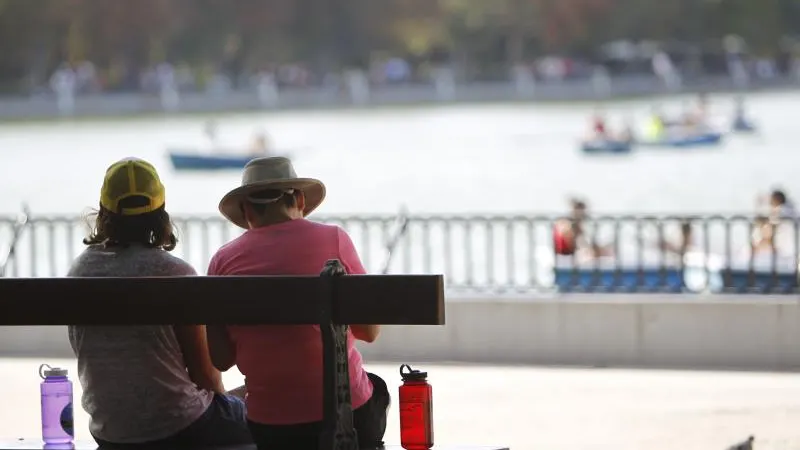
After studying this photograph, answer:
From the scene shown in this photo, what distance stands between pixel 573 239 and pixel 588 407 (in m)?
4.18

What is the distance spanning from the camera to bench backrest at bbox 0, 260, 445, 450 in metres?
4.88

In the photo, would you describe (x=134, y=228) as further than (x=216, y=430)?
No

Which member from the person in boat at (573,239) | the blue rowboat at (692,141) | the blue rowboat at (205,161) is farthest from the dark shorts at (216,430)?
the blue rowboat at (692,141)

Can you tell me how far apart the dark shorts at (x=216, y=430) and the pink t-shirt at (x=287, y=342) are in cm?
25

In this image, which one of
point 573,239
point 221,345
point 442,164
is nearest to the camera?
point 221,345

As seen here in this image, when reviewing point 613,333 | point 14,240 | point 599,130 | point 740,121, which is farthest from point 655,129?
point 613,333

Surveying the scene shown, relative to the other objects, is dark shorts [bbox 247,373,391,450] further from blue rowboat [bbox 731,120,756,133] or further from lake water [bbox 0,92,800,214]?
blue rowboat [bbox 731,120,756,133]

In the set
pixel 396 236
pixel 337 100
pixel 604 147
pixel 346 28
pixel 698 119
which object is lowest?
pixel 396 236

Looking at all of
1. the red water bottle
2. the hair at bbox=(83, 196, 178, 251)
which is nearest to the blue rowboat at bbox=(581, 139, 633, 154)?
the red water bottle

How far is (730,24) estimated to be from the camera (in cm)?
10912

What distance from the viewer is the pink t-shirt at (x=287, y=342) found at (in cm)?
505

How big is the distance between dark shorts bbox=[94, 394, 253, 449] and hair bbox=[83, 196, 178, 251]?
0.55m

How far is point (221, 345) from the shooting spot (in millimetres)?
5215

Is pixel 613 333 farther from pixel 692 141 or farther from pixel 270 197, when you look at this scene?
pixel 692 141
